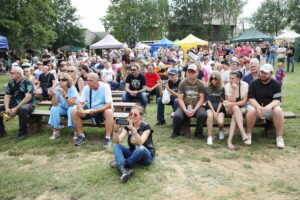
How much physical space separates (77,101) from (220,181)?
319 centimetres

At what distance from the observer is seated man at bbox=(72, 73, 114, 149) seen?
4906 mm

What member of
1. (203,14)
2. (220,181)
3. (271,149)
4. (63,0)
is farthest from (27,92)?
(203,14)

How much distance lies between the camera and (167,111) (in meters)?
7.41

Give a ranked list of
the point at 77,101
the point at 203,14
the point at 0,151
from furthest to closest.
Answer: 1. the point at 203,14
2. the point at 77,101
3. the point at 0,151

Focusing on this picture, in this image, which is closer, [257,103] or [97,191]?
[97,191]

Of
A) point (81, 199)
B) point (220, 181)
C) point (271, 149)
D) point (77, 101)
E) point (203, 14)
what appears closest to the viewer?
point (81, 199)

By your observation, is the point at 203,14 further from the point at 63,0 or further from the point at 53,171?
the point at 53,171

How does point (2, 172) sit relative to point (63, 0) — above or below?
below

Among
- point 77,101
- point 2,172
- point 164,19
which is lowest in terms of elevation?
point 2,172

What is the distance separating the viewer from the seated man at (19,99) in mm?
5434

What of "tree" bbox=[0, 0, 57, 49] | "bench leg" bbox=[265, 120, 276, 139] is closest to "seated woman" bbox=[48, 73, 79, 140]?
"bench leg" bbox=[265, 120, 276, 139]

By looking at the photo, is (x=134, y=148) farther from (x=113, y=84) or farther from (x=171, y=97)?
(x=113, y=84)

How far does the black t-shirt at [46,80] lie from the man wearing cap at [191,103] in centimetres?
472

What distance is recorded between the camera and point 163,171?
3723 millimetres
